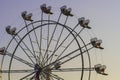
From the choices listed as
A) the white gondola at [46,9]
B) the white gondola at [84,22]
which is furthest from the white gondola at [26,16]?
the white gondola at [84,22]

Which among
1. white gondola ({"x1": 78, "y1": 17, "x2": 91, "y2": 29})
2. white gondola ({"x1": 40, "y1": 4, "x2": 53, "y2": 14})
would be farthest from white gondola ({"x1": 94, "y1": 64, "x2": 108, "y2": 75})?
white gondola ({"x1": 40, "y1": 4, "x2": 53, "y2": 14})

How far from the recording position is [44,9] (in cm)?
3641

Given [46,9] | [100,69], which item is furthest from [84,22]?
[100,69]

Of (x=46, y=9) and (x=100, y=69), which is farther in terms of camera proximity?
(x=46, y=9)

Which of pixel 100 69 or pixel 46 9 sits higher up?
pixel 46 9

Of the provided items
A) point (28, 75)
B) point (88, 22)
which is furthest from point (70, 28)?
point (28, 75)

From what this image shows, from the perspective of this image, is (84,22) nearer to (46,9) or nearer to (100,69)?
(46,9)

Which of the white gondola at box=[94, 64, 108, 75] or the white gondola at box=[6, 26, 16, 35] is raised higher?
the white gondola at box=[6, 26, 16, 35]

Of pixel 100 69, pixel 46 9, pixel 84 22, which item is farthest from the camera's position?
pixel 46 9

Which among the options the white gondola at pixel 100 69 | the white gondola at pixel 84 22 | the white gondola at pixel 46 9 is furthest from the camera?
the white gondola at pixel 46 9

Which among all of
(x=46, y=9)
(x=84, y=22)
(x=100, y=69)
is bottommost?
(x=100, y=69)

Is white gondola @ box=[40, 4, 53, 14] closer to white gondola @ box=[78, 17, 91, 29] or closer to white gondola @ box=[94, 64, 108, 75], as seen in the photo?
white gondola @ box=[78, 17, 91, 29]

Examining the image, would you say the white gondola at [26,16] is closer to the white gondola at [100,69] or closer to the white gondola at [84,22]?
the white gondola at [84,22]

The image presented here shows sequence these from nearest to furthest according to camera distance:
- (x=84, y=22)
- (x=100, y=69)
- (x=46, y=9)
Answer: (x=100, y=69) < (x=84, y=22) < (x=46, y=9)
